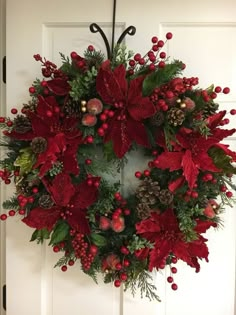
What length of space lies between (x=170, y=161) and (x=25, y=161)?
1.26ft

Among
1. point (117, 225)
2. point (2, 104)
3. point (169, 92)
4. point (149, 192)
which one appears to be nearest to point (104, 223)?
point (117, 225)

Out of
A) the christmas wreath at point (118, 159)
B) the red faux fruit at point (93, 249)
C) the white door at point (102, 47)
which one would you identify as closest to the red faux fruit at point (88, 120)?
the christmas wreath at point (118, 159)

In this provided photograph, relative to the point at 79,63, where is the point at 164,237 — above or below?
below

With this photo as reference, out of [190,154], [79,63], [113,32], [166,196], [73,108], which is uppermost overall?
[113,32]

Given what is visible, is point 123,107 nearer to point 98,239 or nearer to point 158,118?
point 158,118

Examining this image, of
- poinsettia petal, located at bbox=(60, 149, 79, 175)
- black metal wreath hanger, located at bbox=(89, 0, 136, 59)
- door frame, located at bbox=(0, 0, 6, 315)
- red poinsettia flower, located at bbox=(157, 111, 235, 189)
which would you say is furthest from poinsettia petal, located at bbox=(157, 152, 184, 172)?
door frame, located at bbox=(0, 0, 6, 315)

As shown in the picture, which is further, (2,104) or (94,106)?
(2,104)

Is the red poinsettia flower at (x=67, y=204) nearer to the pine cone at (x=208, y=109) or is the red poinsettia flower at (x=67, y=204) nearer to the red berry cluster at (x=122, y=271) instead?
the red berry cluster at (x=122, y=271)

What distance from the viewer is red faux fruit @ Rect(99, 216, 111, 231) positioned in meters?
0.79

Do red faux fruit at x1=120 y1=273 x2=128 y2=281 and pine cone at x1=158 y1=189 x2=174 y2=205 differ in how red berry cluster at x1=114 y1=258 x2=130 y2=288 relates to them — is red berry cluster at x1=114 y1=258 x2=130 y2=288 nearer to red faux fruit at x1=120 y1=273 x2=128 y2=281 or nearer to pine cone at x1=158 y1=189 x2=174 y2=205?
red faux fruit at x1=120 y1=273 x2=128 y2=281

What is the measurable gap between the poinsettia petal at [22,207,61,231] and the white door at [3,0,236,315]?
176 mm

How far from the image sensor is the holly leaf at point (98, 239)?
2.63 feet

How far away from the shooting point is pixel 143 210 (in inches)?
30.5

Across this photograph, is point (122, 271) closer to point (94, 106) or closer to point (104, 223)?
point (104, 223)
